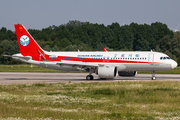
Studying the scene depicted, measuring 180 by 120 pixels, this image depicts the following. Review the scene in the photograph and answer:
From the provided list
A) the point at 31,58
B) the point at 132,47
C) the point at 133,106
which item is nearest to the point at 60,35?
the point at 132,47

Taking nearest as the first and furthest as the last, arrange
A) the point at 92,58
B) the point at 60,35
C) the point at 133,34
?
the point at 92,58
the point at 60,35
the point at 133,34

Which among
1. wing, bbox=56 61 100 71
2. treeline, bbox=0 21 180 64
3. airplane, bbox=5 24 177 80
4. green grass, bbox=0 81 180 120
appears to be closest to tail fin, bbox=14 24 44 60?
airplane, bbox=5 24 177 80

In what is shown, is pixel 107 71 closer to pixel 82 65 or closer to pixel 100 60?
pixel 82 65

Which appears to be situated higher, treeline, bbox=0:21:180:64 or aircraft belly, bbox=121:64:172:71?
treeline, bbox=0:21:180:64

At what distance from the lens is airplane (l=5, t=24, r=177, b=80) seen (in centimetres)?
3334

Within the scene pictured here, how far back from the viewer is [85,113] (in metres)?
12.1

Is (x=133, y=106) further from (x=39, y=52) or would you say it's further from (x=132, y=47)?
(x=132, y=47)

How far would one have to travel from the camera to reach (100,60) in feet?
115

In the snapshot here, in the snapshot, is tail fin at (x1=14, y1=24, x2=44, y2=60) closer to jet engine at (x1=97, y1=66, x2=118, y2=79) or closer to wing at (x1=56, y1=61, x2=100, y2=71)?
wing at (x1=56, y1=61, x2=100, y2=71)

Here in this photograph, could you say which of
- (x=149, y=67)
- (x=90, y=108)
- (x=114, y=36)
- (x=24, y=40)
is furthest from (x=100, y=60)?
(x=114, y=36)

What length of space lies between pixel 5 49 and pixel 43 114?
10493 cm

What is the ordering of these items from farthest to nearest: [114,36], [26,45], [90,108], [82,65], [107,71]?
[114,36]
[26,45]
[82,65]
[107,71]
[90,108]

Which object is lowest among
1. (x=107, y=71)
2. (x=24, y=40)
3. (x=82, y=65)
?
(x=107, y=71)

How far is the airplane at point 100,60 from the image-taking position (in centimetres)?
3334
